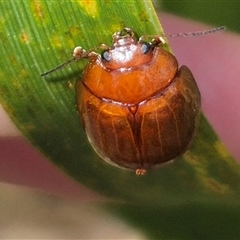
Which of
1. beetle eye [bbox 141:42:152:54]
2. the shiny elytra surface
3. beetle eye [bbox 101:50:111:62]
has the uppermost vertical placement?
beetle eye [bbox 101:50:111:62]

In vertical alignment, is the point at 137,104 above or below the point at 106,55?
below

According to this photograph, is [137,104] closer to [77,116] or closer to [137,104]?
[137,104]

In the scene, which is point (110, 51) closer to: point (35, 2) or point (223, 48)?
point (35, 2)

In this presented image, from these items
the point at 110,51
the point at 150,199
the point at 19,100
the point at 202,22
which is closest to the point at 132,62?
the point at 110,51

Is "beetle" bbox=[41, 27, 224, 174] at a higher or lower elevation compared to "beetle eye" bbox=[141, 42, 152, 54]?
lower

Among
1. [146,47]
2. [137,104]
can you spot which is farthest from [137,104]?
A: [146,47]

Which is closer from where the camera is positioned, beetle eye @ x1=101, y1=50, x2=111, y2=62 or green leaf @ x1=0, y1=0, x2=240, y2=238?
green leaf @ x1=0, y1=0, x2=240, y2=238
